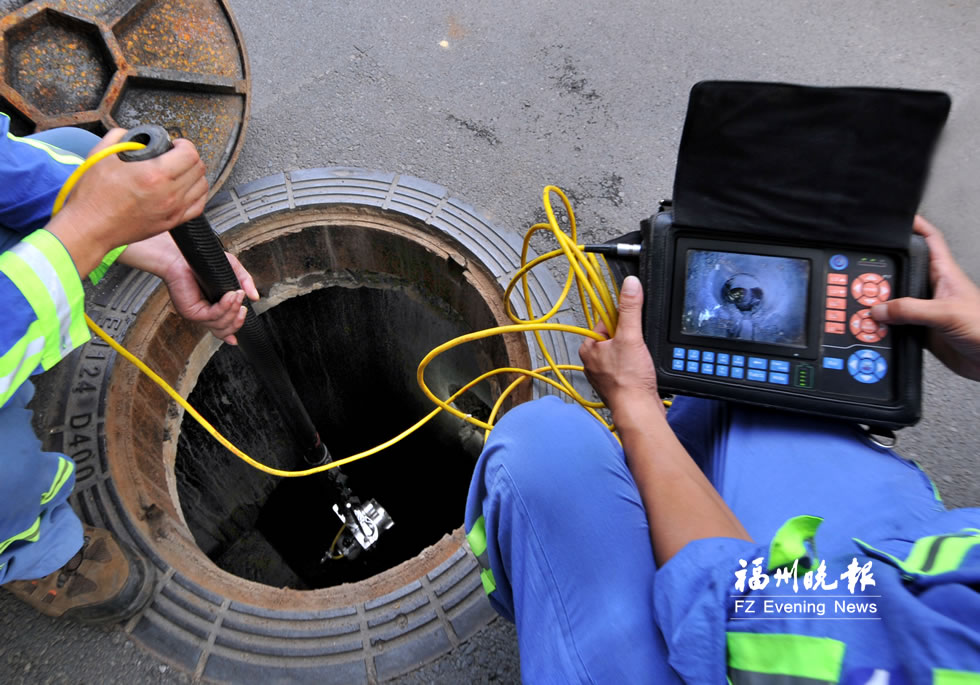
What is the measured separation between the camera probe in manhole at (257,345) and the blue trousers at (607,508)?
90 cm

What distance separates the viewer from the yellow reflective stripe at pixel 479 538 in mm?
1145

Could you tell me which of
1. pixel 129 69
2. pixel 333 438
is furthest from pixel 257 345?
pixel 333 438

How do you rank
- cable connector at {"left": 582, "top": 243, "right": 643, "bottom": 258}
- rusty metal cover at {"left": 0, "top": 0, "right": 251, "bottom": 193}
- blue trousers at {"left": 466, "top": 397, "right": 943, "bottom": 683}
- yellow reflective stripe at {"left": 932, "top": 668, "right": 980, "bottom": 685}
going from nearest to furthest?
yellow reflective stripe at {"left": 932, "top": 668, "right": 980, "bottom": 685}
blue trousers at {"left": 466, "top": 397, "right": 943, "bottom": 683}
cable connector at {"left": 582, "top": 243, "right": 643, "bottom": 258}
rusty metal cover at {"left": 0, "top": 0, "right": 251, "bottom": 193}

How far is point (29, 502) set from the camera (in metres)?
1.23

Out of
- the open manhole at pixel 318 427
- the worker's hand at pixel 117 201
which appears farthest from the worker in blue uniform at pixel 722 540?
the worker's hand at pixel 117 201

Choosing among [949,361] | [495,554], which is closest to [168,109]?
[495,554]

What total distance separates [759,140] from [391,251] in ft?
5.44

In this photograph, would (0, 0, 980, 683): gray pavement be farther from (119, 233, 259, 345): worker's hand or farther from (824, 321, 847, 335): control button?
(824, 321, 847, 335): control button

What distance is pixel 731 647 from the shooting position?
69 cm

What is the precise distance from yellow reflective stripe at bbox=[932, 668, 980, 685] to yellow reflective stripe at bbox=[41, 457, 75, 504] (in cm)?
178

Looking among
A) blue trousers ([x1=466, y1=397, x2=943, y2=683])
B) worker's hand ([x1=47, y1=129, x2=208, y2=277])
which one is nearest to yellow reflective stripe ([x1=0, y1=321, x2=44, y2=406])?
worker's hand ([x1=47, y1=129, x2=208, y2=277])

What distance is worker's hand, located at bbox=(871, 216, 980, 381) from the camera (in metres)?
1.05

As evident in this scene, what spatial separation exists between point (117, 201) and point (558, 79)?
237cm

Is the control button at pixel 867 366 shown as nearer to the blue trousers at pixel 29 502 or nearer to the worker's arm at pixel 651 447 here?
the worker's arm at pixel 651 447
